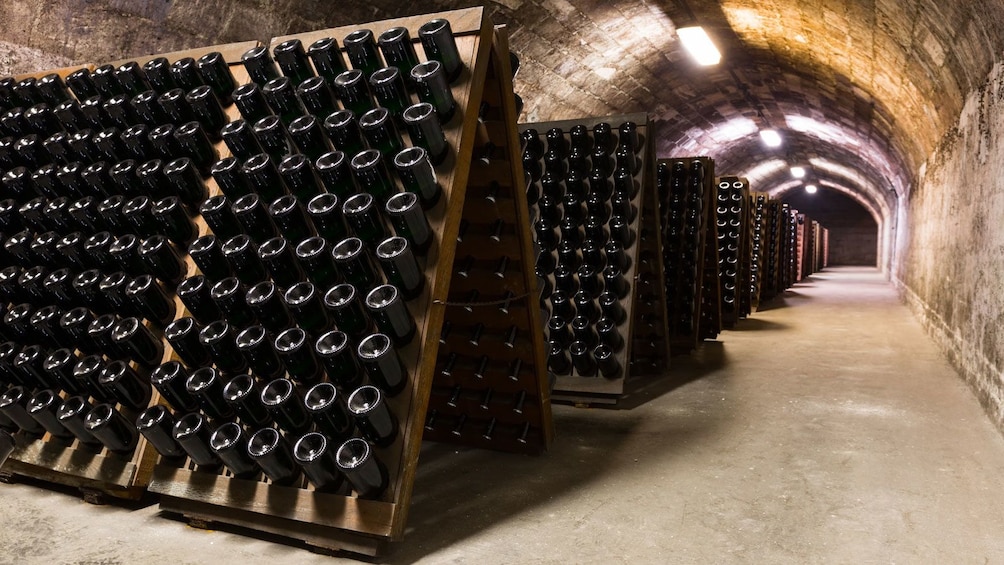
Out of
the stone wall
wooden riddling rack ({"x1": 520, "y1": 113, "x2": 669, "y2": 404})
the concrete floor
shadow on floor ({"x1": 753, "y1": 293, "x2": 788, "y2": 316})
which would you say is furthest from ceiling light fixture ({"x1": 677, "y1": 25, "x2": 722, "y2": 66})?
the stone wall

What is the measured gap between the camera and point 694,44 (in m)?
8.19

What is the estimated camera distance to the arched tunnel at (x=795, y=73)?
434cm

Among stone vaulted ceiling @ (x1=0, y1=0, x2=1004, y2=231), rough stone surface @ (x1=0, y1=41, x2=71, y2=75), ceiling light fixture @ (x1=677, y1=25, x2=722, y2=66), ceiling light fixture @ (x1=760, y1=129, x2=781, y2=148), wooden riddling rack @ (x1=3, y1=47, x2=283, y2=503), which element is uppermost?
ceiling light fixture @ (x1=677, y1=25, x2=722, y2=66)

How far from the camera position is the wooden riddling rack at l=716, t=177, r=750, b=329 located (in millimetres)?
7449

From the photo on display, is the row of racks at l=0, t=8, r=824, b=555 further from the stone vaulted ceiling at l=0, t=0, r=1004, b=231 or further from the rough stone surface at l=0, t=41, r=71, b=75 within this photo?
the stone vaulted ceiling at l=0, t=0, r=1004, b=231

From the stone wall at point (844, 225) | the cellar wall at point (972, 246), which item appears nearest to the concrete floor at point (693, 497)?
the cellar wall at point (972, 246)

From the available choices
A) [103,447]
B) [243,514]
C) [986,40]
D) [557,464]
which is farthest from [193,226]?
[986,40]

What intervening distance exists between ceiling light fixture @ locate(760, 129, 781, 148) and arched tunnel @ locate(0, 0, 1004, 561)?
42 centimetres

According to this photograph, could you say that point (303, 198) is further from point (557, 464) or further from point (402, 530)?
point (557, 464)

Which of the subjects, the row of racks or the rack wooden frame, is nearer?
the row of racks

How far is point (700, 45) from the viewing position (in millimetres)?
8219

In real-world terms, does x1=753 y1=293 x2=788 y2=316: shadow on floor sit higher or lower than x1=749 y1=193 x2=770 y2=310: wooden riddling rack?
lower

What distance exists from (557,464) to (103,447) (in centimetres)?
190

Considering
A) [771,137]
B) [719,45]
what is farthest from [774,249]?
[719,45]
